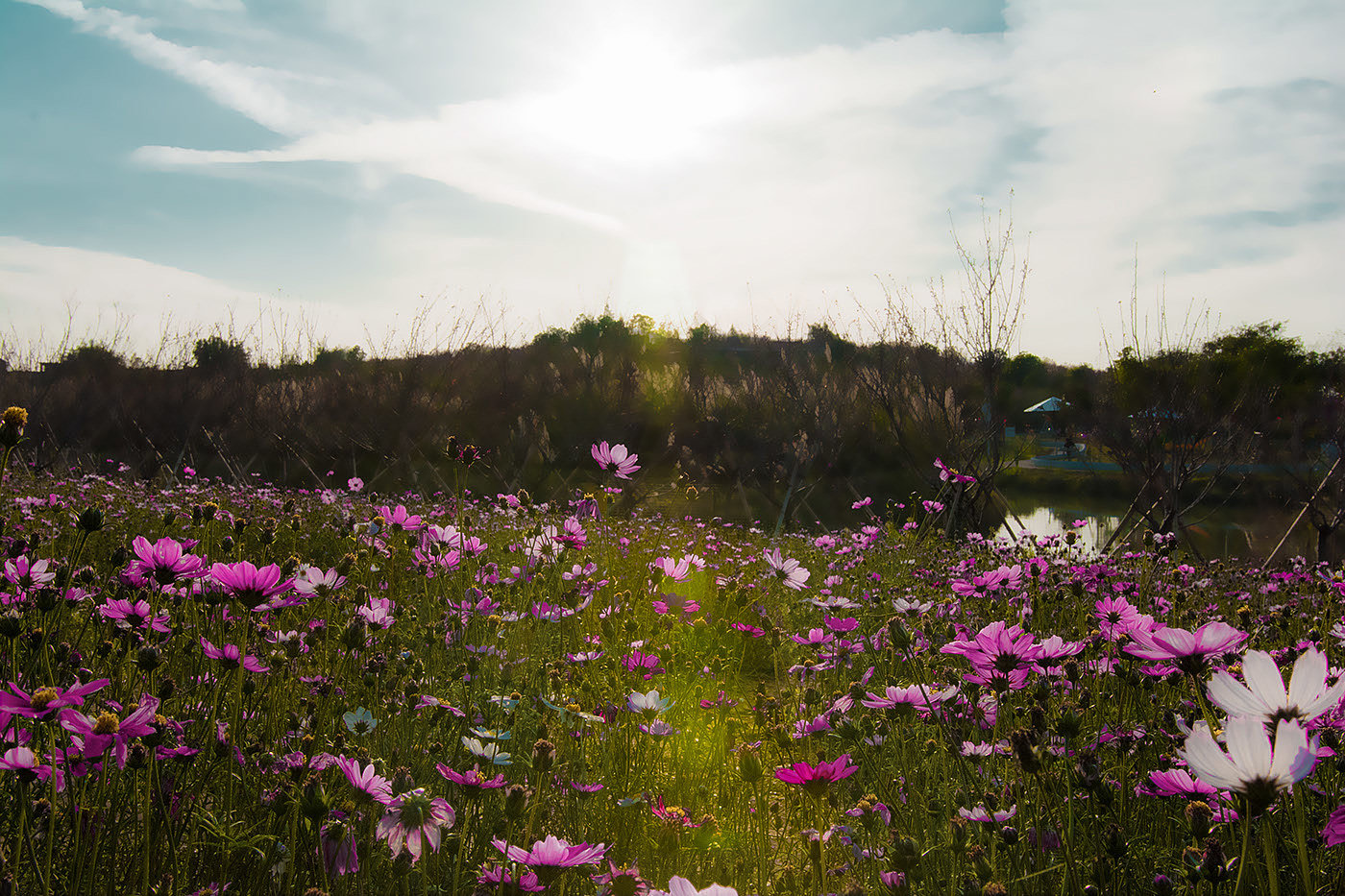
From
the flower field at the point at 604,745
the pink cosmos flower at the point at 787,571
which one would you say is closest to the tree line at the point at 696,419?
the flower field at the point at 604,745

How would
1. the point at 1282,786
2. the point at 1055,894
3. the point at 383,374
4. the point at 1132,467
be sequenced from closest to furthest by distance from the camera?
the point at 1282,786 < the point at 1055,894 < the point at 1132,467 < the point at 383,374

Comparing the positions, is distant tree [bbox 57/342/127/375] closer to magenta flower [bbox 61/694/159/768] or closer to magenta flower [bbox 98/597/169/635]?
magenta flower [bbox 98/597/169/635]

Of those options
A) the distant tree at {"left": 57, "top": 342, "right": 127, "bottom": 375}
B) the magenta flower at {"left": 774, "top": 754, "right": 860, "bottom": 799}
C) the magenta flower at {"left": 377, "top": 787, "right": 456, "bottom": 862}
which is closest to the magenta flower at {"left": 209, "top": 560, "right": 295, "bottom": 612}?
the magenta flower at {"left": 377, "top": 787, "right": 456, "bottom": 862}

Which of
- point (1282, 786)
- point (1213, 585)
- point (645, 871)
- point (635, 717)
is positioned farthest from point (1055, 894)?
point (1213, 585)

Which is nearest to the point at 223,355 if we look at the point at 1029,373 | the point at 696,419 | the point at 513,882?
the point at 696,419

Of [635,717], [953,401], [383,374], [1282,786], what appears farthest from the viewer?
[383,374]

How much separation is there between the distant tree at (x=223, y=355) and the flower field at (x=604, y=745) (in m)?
12.3

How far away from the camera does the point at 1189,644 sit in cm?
95

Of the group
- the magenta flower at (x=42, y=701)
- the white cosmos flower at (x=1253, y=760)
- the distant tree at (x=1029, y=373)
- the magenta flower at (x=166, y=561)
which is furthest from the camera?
the distant tree at (x=1029, y=373)

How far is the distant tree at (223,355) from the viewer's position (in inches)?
538

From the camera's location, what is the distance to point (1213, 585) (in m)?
4.15

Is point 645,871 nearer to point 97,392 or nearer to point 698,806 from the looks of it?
point 698,806

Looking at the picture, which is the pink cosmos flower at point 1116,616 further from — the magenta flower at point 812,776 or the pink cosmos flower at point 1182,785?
the magenta flower at point 812,776

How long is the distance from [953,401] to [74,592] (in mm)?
7852
